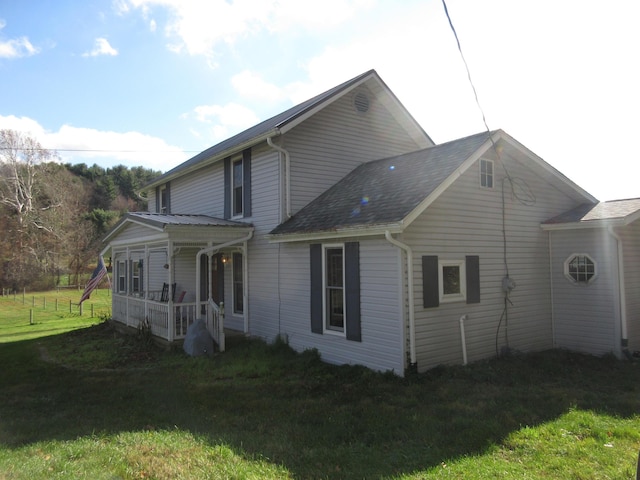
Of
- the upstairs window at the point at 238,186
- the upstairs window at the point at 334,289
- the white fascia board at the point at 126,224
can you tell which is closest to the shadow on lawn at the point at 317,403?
the upstairs window at the point at 334,289

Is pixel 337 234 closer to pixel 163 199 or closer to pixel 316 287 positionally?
pixel 316 287

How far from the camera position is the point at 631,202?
10.3 meters

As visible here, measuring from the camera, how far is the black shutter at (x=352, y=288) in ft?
28.8

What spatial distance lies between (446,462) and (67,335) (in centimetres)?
1438

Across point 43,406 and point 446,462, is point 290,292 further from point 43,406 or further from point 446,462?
point 446,462

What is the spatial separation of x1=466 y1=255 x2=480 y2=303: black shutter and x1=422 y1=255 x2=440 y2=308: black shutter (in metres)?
0.98

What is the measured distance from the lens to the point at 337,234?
28.5ft

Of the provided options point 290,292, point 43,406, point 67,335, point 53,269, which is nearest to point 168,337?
point 290,292

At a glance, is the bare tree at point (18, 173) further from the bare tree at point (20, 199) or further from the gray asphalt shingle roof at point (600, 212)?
the gray asphalt shingle roof at point (600, 212)

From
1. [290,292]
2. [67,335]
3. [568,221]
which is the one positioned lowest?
[67,335]

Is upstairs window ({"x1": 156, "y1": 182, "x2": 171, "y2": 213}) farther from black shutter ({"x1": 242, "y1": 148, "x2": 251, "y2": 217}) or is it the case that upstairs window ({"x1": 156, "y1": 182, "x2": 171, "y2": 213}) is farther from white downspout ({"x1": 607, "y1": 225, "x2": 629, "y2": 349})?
white downspout ({"x1": 607, "y1": 225, "x2": 629, "y2": 349})

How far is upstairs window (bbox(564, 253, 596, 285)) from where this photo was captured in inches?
388

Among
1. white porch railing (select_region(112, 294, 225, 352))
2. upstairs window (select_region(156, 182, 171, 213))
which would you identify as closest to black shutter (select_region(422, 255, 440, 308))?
white porch railing (select_region(112, 294, 225, 352))

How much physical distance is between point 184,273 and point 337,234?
8.81 meters
